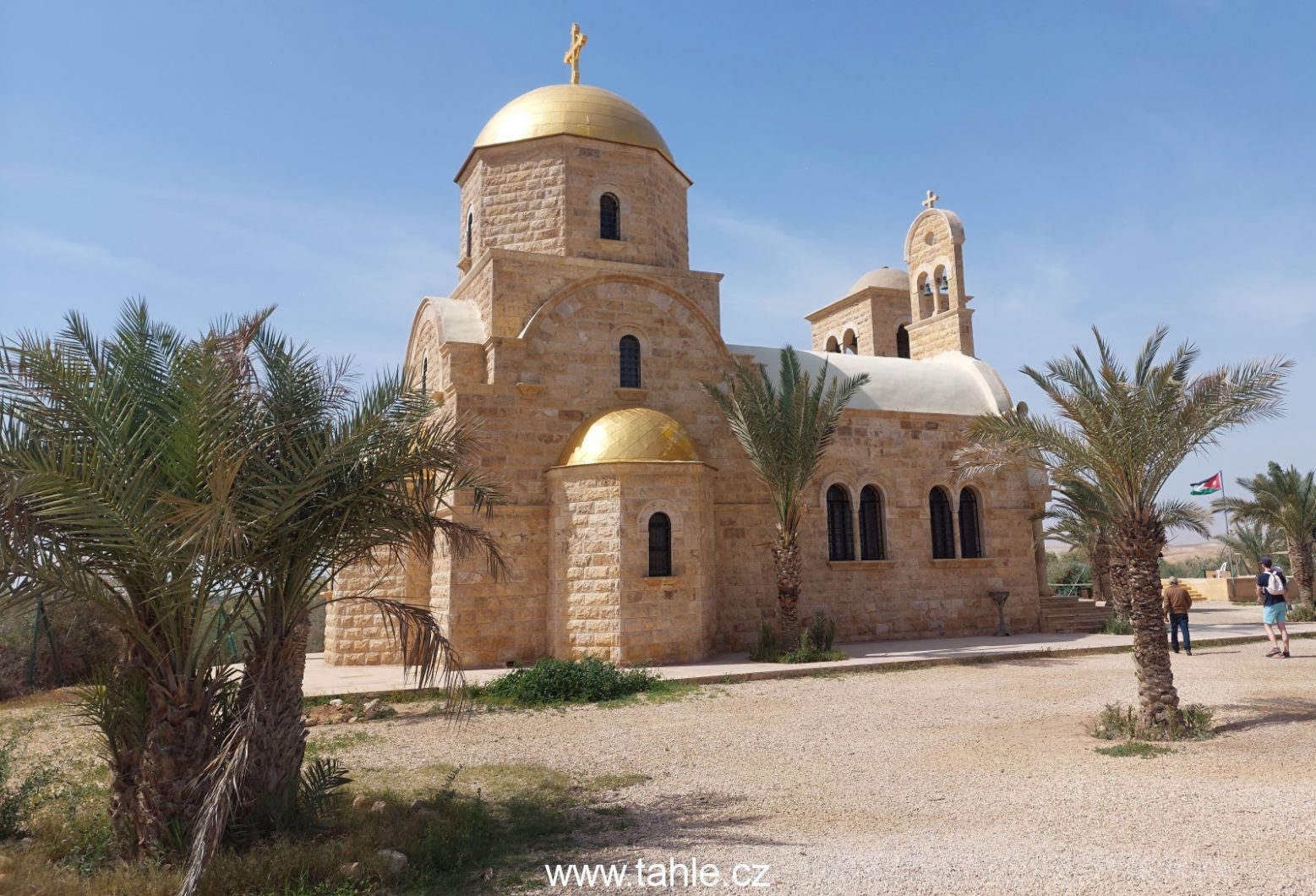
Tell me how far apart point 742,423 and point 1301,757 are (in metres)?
8.55

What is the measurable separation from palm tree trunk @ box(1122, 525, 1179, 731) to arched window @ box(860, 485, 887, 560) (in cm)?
787

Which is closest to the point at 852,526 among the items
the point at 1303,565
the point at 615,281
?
the point at 615,281

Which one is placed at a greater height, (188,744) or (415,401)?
(415,401)

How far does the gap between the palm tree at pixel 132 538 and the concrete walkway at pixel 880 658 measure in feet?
18.0

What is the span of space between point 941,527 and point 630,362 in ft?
23.9

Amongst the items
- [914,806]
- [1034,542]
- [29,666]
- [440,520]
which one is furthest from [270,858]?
[1034,542]

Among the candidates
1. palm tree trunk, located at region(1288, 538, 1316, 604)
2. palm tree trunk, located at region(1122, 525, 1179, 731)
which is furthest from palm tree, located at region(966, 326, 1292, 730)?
palm tree trunk, located at region(1288, 538, 1316, 604)

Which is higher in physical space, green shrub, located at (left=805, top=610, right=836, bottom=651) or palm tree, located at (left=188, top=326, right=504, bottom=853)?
palm tree, located at (left=188, top=326, right=504, bottom=853)

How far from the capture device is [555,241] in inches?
604

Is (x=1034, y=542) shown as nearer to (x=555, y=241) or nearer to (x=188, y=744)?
(x=555, y=241)

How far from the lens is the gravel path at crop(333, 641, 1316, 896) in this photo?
4.58m

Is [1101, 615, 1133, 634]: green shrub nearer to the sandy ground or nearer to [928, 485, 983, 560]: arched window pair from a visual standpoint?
[928, 485, 983, 560]: arched window pair

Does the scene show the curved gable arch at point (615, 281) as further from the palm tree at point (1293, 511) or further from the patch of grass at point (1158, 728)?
the palm tree at point (1293, 511)

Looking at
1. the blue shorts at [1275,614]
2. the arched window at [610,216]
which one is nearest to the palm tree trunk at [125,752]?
the arched window at [610,216]
